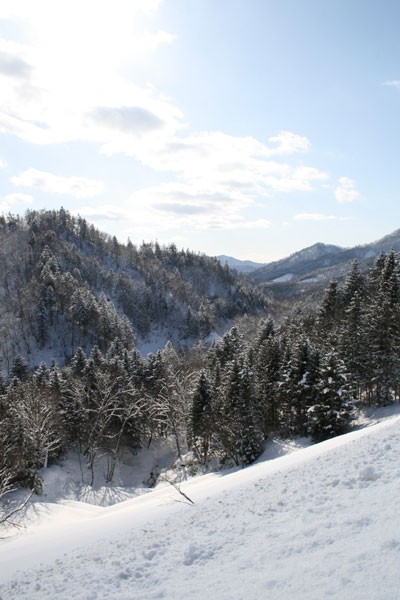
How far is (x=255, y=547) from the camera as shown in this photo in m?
8.80

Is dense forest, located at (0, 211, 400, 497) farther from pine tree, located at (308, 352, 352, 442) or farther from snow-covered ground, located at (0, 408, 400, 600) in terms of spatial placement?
snow-covered ground, located at (0, 408, 400, 600)

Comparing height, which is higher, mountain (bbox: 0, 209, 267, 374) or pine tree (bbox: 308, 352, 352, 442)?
mountain (bbox: 0, 209, 267, 374)

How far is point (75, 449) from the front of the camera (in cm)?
4503

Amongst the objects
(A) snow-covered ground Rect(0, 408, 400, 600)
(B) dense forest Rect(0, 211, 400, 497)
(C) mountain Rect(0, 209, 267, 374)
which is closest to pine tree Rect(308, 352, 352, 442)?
(B) dense forest Rect(0, 211, 400, 497)

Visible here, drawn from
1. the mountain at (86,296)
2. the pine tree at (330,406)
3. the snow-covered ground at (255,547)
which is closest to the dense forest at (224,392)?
the pine tree at (330,406)

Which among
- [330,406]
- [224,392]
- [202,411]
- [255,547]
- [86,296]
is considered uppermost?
[86,296]

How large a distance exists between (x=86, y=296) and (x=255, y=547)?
112 metres

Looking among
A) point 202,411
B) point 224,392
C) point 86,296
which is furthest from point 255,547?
point 86,296

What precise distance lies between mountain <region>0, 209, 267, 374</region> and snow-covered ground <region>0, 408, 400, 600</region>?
94.5m

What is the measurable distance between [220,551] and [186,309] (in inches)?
5750

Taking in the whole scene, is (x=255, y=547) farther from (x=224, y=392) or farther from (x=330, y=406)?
(x=224, y=392)

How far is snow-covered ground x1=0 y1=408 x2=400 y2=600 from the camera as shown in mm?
7125

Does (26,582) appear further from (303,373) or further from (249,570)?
(303,373)

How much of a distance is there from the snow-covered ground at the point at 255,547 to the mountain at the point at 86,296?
9455 cm
